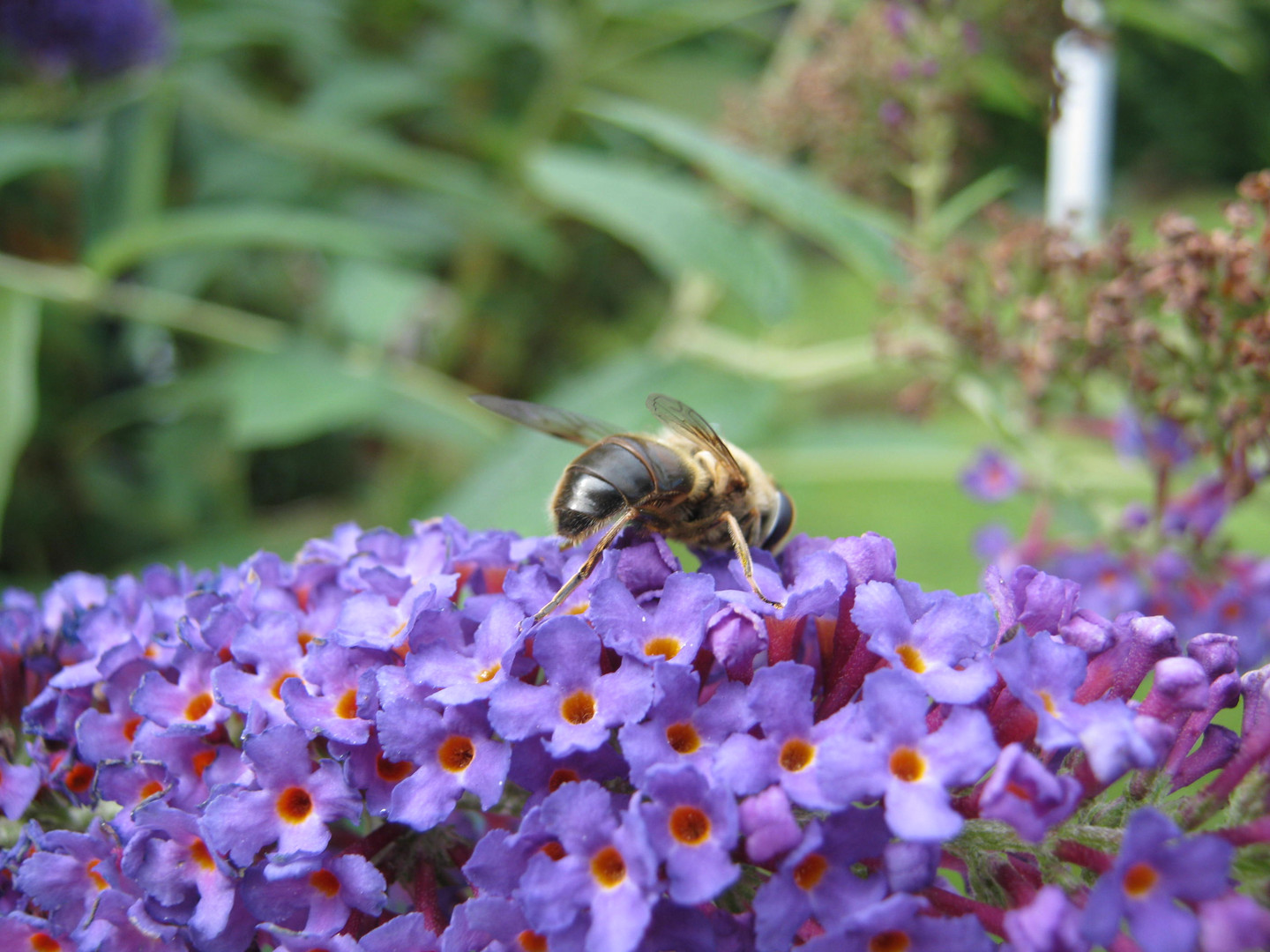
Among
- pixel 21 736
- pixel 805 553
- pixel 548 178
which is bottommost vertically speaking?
pixel 21 736

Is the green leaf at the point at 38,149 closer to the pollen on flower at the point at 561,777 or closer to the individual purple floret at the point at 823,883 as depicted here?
the pollen on flower at the point at 561,777

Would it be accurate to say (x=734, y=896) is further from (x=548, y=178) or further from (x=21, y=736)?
(x=548, y=178)

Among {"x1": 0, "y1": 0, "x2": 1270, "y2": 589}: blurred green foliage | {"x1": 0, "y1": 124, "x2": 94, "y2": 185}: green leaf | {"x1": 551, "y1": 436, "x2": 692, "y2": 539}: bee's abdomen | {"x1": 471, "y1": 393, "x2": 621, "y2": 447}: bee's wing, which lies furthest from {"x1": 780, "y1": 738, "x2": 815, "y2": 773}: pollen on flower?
{"x1": 0, "y1": 124, "x2": 94, "y2": 185}: green leaf

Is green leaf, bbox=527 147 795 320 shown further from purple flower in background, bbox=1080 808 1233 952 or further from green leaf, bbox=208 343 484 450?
purple flower in background, bbox=1080 808 1233 952

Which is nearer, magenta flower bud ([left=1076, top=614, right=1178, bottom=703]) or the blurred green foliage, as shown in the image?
magenta flower bud ([left=1076, top=614, right=1178, bottom=703])

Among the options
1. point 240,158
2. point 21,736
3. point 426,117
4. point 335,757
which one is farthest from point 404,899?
point 426,117

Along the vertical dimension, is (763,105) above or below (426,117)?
above

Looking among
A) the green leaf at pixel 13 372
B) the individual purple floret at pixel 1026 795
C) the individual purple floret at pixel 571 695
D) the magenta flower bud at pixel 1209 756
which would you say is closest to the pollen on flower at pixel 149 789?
the individual purple floret at pixel 571 695
